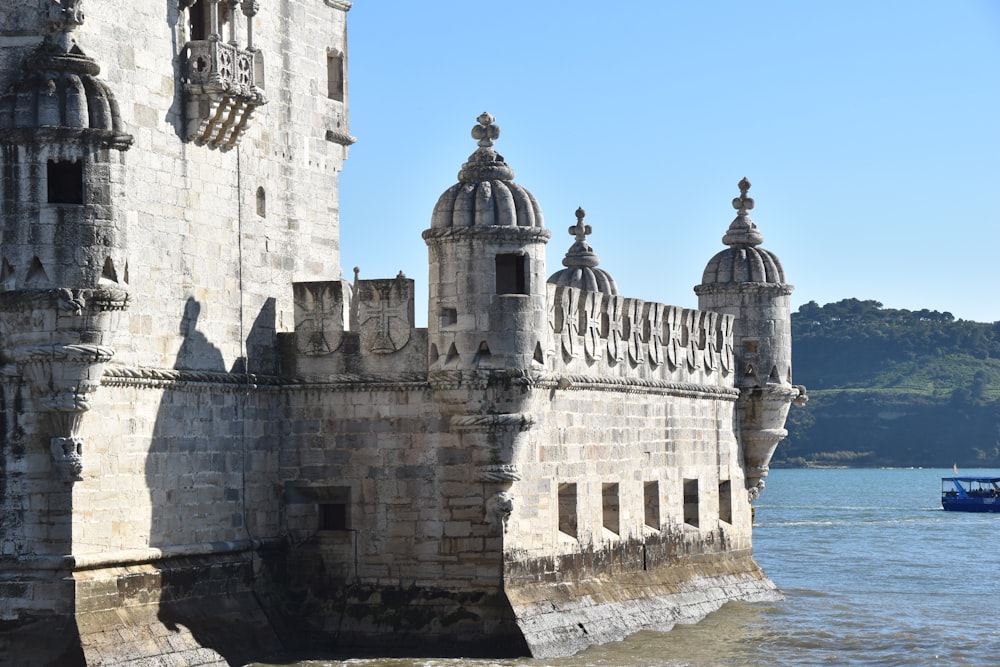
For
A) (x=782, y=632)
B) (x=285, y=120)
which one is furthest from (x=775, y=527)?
(x=285, y=120)

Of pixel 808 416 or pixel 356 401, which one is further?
pixel 808 416

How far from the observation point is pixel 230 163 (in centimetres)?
2914

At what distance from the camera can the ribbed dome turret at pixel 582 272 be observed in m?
40.2

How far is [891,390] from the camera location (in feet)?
593

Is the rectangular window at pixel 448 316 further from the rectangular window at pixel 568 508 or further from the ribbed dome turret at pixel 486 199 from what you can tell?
the rectangular window at pixel 568 508

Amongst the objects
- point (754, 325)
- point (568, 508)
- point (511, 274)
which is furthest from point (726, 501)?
point (511, 274)

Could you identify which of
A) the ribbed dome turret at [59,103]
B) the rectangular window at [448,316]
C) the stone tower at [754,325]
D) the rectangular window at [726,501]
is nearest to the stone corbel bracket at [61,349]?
the ribbed dome turret at [59,103]

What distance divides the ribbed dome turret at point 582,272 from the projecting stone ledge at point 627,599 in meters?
5.61

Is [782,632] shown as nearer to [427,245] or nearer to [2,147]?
[427,245]

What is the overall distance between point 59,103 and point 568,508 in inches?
404

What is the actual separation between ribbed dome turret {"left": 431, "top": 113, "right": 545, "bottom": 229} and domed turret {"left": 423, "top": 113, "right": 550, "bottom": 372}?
0.04 feet

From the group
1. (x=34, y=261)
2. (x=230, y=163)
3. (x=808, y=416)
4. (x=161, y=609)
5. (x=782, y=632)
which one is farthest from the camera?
(x=808, y=416)

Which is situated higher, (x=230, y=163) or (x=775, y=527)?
(x=230, y=163)

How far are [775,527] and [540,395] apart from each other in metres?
49.4
